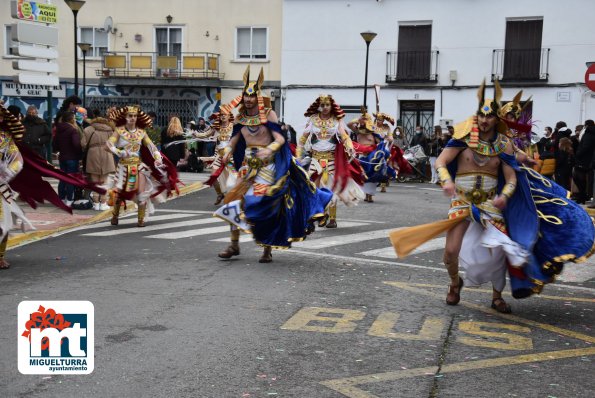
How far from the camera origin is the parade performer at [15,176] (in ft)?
30.0

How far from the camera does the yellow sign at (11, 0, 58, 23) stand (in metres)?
14.6

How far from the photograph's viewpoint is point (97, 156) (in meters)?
15.8

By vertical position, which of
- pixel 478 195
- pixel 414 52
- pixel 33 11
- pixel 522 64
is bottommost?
pixel 478 195

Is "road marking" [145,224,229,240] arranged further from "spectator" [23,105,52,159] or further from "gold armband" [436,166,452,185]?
"gold armband" [436,166,452,185]

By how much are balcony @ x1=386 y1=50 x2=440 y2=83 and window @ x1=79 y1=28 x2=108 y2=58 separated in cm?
1294

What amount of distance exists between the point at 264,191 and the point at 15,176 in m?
2.85

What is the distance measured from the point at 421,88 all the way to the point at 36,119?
19939 mm

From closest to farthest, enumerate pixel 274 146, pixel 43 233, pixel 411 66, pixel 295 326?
pixel 295 326
pixel 274 146
pixel 43 233
pixel 411 66

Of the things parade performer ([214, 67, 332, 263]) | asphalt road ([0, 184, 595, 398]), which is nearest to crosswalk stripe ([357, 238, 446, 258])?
asphalt road ([0, 184, 595, 398])

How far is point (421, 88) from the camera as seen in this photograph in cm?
3291

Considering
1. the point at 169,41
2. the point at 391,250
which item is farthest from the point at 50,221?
the point at 169,41

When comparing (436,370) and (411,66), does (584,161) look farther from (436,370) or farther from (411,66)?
(411,66)

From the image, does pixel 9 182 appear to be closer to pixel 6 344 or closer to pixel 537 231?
pixel 6 344

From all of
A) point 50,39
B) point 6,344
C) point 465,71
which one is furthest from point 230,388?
point 465,71
